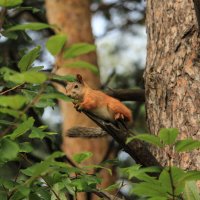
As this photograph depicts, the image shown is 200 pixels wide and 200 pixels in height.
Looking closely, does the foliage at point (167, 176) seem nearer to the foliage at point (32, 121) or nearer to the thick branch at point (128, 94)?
the foliage at point (32, 121)

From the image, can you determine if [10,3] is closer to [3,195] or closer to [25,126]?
[25,126]

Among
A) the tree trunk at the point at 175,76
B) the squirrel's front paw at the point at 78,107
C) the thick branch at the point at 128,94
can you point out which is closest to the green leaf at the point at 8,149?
the squirrel's front paw at the point at 78,107

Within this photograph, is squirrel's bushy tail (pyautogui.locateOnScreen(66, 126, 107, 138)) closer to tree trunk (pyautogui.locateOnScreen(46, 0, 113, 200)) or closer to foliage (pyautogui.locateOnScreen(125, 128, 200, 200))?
foliage (pyautogui.locateOnScreen(125, 128, 200, 200))

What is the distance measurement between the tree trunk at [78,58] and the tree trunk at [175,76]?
268 cm

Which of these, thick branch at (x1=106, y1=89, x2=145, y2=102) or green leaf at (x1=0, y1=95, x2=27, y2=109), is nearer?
green leaf at (x1=0, y1=95, x2=27, y2=109)

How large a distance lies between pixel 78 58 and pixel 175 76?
2850mm

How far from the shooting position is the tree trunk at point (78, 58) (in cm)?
589

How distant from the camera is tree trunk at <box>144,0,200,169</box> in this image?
9.62ft

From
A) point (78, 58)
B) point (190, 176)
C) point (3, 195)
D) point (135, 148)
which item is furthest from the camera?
point (78, 58)

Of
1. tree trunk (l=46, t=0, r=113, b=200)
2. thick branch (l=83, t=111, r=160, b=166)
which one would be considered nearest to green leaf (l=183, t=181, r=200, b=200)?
thick branch (l=83, t=111, r=160, b=166)

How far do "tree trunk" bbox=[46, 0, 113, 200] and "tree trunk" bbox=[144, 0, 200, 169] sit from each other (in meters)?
2.68

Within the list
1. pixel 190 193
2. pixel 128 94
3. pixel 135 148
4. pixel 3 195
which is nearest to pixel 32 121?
pixel 3 195

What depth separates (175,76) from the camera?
3.04 m

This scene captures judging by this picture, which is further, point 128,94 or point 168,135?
point 128,94
